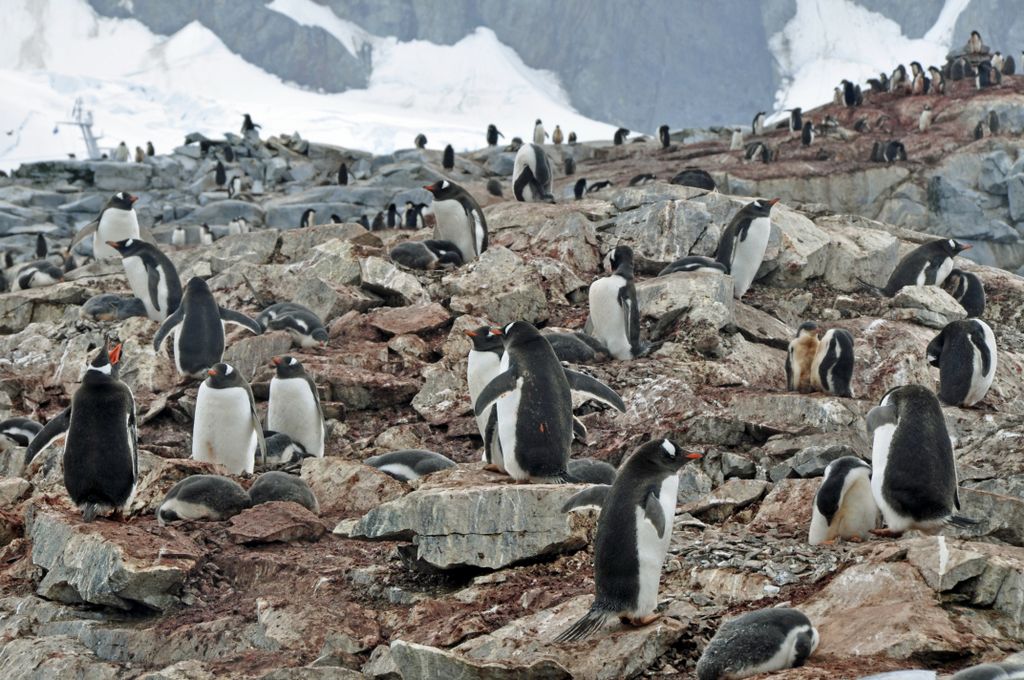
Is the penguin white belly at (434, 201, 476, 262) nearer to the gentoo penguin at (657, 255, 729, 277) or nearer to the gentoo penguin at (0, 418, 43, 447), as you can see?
the gentoo penguin at (657, 255, 729, 277)

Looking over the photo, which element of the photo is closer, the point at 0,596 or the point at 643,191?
the point at 0,596

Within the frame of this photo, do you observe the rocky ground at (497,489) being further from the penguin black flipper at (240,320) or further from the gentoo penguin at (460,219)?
the gentoo penguin at (460,219)

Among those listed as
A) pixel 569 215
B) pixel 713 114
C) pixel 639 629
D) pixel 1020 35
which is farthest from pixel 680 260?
pixel 713 114

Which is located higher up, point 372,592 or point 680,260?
point 680,260

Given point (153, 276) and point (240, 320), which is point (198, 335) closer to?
point (240, 320)

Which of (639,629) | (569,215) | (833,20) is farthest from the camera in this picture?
(833,20)

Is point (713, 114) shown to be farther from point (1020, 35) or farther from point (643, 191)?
point (643, 191)

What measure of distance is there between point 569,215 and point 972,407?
253 inches

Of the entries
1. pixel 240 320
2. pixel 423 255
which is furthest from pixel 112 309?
pixel 423 255

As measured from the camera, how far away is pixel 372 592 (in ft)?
22.2

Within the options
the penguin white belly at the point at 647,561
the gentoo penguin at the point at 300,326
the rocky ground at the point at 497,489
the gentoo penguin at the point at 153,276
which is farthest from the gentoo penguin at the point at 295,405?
the penguin white belly at the point at 647,561

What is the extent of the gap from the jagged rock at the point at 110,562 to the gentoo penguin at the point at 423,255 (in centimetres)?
743

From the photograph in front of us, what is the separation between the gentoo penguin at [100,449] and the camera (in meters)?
7.53

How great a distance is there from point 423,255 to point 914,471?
8.88 meters
